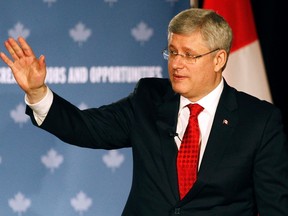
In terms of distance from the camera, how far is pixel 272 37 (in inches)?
140

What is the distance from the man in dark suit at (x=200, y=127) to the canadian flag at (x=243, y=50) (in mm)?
910

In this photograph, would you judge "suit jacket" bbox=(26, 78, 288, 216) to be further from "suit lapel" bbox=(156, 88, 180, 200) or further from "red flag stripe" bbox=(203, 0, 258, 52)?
"red flag stripe" bbox=(203, 0, 258, 52)

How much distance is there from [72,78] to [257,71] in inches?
35.8

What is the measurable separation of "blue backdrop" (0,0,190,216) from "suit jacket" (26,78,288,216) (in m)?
0.98

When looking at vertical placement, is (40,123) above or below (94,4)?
below

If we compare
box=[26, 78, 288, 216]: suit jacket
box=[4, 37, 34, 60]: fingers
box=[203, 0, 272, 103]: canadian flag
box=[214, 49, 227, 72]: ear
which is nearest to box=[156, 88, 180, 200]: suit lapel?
box=[26, 78, 288, 216]: suit jacket

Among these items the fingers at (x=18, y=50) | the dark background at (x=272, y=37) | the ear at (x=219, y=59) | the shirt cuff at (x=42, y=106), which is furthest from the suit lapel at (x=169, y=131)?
the dark background at (x=272, y=37)

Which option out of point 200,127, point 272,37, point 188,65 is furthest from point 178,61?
point 272,37

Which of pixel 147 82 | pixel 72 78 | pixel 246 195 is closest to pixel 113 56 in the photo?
pixel 72 78

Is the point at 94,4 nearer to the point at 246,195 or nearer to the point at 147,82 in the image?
the point at 147,82

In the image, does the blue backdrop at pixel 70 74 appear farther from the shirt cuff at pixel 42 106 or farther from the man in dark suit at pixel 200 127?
the shirt cuff at pixel 42 106

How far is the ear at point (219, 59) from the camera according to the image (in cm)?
234

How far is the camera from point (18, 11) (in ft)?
10.9

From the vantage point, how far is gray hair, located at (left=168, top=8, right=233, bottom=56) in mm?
2248
